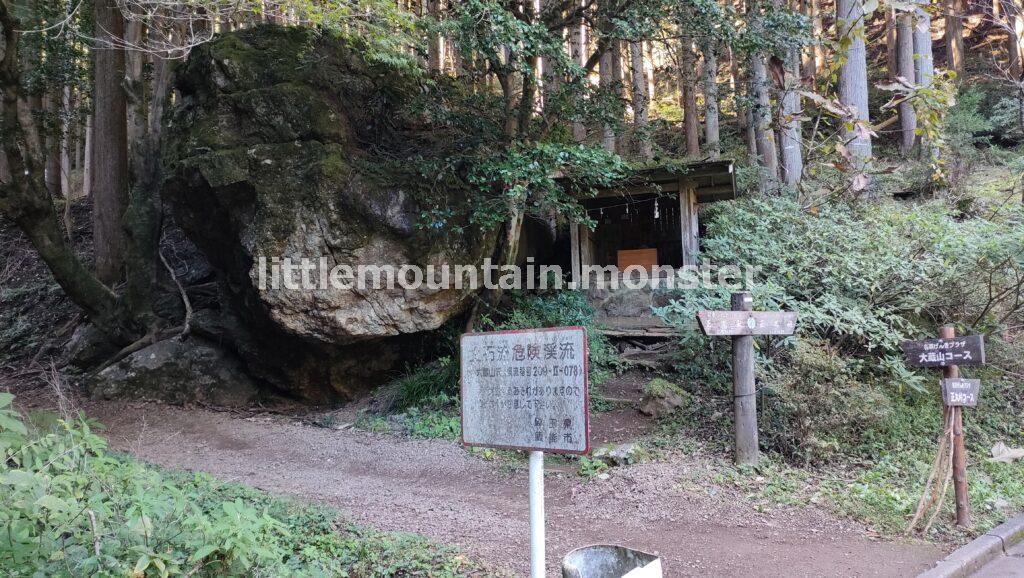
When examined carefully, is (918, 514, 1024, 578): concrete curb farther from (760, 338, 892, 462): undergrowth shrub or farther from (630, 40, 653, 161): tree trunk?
(630, 40, 653, 161): tree trunk

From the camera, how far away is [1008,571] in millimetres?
4449

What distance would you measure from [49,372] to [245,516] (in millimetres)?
10939

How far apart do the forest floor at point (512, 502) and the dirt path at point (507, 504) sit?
14 millimetres

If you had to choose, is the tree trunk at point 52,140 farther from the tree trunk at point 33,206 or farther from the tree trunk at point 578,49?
the tree trunk at point 578,49

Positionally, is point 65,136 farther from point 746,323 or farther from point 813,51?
point 813,51

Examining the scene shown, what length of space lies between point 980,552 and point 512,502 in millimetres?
3835

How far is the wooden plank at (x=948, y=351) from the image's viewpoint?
5.20 m

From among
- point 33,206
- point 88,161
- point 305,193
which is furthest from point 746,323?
point 88,161

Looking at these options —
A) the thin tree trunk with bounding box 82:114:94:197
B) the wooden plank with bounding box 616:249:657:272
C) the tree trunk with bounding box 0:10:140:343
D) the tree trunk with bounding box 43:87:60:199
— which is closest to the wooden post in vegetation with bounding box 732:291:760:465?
the wooden plank with bounding box 616:249:657:272

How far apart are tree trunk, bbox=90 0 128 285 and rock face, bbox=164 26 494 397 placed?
3.14 meters

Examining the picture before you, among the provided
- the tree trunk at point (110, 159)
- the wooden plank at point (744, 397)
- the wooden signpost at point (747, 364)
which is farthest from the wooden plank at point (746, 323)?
the tree trunk at point (110, 159)

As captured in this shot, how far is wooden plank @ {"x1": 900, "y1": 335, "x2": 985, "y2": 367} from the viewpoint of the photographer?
17.1ft

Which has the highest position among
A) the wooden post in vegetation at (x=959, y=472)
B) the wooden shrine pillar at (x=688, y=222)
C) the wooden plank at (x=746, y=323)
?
the wooden shrine pillar at (x=688, y=222)

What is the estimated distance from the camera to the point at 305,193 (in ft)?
28.2
